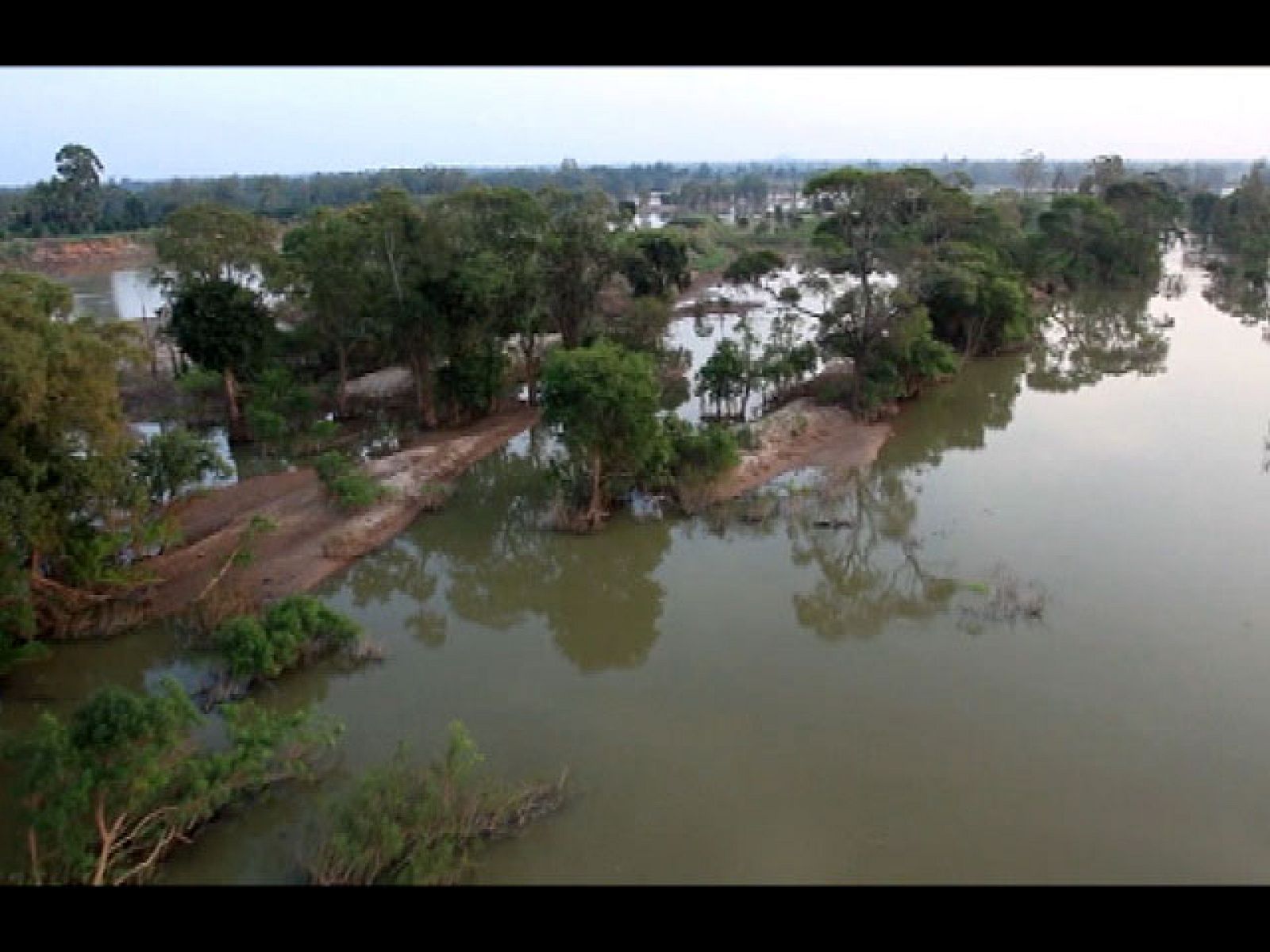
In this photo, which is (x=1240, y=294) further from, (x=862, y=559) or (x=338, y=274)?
(x=338, y=274)

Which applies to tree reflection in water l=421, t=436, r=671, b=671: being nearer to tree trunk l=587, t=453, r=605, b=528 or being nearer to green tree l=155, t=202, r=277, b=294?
tree trunk l=587, t=453, r=605, b=528

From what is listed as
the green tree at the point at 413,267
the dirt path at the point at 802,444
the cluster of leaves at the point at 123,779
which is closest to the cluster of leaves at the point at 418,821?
the cluster of leaves at the point at 123,779

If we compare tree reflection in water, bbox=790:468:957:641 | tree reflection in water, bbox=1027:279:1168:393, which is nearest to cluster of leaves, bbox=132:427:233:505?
tree reflection in water, bbox=790:468:957:641

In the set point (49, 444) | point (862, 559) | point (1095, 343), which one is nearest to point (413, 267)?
point (49, 444)

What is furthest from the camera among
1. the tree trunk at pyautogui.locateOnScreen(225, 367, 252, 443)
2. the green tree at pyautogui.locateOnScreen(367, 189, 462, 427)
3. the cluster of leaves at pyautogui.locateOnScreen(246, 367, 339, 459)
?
the tree trunk at pyautogui.locateOnScreen(225, 367, 252, 443)
